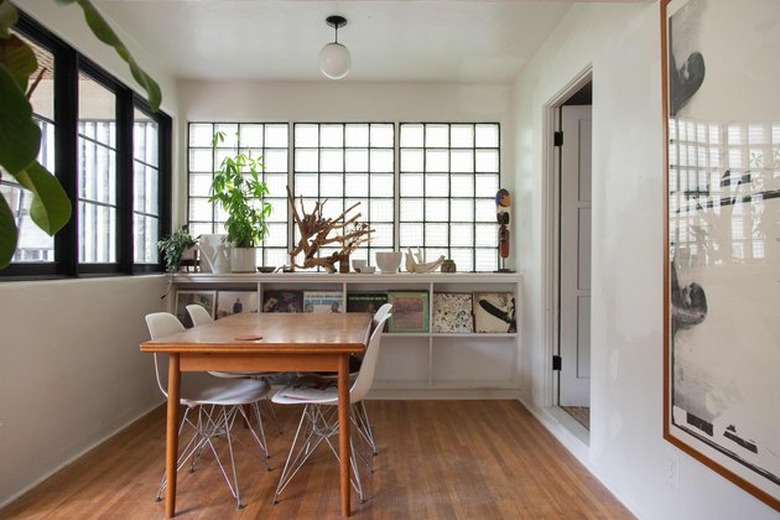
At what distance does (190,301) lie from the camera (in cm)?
420

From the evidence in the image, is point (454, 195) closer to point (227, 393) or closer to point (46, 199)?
point (227, 393)

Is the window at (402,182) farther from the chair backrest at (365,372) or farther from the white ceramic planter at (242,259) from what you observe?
the chair backrest at (365,372)

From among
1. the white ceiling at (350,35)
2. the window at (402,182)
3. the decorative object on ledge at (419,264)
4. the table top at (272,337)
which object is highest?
the white ceiling at (350,35)

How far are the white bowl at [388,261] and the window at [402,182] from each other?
1.20ft

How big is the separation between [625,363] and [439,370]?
217 cm

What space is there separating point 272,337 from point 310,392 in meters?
0.44

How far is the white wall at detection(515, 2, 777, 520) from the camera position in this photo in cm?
204

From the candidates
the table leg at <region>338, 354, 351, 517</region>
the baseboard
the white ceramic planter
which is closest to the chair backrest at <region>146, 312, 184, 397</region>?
the baseboard

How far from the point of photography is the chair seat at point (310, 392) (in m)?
2.48

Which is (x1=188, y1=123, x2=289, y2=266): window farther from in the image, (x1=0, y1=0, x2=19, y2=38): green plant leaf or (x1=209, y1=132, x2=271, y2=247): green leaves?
(x1=0, y1=0, x2=19, y2=38): green plant leaf

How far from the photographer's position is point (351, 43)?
12.1 ft

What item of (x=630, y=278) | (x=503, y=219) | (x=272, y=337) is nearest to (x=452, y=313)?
(x=503, y=219)

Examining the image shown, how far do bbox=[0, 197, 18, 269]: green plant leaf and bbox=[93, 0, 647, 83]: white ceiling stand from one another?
107 inches

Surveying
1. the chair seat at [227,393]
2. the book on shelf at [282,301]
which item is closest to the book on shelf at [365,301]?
the book on shelf at [282,301]
